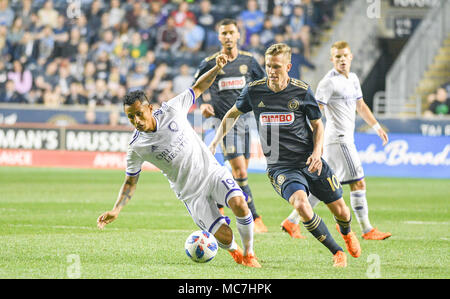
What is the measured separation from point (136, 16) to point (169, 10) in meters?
1.01

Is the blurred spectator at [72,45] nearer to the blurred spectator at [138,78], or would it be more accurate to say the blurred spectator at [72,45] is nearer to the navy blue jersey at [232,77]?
the blurred spectator at [138,78]

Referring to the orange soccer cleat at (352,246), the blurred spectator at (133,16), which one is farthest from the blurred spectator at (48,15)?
the orange soccer cleat at (352,246)

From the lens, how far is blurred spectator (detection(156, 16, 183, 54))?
77.0ft

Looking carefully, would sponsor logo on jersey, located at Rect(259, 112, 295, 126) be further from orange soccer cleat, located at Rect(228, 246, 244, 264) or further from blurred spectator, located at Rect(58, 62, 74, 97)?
blurred spectator, located at Rect(58, 62, 74, 97)

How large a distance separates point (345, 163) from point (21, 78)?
1501cm

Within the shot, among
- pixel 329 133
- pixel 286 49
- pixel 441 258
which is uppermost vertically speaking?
pixel 286 49

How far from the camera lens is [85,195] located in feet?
47.6

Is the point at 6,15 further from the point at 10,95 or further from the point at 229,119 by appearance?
the point at 229,119

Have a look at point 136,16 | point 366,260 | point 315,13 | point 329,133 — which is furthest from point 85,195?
point 315,13

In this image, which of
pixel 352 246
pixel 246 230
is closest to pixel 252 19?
pixel 352 246

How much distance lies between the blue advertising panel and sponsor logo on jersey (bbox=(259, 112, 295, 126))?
37.9 ft

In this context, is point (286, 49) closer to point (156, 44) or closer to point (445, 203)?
point (445, 203)
